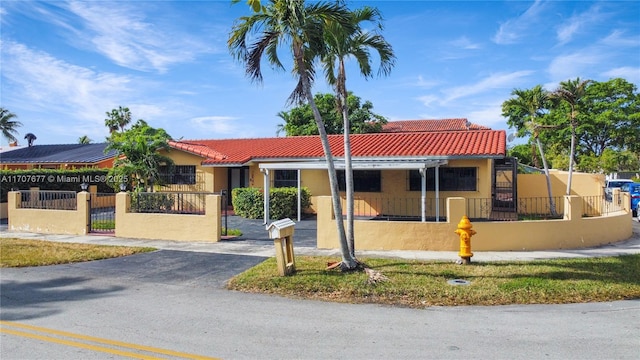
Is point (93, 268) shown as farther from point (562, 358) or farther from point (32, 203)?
point (562, 358)

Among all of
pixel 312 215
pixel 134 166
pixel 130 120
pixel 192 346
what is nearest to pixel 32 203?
pixel 134 166

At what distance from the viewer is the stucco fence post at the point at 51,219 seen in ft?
48.8

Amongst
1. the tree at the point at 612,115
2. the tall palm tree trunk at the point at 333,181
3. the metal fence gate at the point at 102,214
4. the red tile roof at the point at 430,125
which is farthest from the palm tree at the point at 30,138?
the tree at the point at 612,115

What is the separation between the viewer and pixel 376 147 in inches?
760

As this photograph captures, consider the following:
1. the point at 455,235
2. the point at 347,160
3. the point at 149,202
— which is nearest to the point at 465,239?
the point at 455,235

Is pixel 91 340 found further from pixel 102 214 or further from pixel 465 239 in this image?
pixel 102 214

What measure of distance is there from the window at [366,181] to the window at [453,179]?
1.51 m

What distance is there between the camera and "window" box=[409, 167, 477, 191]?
669 inches

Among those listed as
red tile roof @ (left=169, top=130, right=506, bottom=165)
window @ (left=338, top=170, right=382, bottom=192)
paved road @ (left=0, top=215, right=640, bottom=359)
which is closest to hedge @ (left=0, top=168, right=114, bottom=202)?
red tile roof @ (left=169, top=130, right=506, bottom=165)

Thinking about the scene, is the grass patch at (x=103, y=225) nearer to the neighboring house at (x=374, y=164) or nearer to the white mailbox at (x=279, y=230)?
the neighboring house at (x=374, y=164)

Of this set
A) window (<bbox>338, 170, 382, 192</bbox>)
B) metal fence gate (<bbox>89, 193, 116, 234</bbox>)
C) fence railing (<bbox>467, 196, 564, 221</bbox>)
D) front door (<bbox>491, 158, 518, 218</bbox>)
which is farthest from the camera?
front door (<bbox>491, 158, 518, 218</bbox>)

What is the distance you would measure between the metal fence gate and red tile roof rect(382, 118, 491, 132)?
2593 centimetres

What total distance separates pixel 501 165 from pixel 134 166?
663 inches

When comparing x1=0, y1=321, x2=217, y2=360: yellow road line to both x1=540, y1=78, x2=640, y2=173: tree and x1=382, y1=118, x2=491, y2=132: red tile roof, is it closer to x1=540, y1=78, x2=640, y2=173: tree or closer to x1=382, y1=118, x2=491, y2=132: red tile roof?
x1=382, y1=118, x2=491, y2=132: red tile roof
